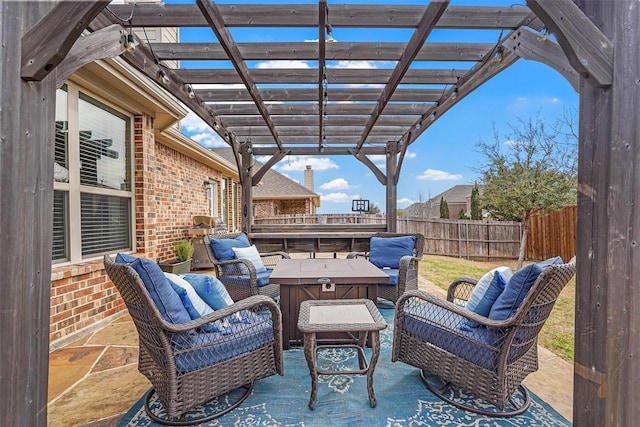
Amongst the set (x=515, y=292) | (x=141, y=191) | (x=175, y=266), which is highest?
(x=141, y=191)

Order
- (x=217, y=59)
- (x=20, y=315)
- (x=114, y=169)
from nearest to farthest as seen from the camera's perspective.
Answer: (x=20, y=315), (x=217, y=59), (x=114, y=169)

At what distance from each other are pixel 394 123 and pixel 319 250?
111 inches

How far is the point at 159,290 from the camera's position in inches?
74.2

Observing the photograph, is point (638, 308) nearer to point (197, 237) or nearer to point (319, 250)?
point (319, 250)

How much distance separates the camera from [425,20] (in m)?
2.61

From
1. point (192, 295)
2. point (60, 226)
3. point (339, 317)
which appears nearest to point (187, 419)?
point (192, 295)

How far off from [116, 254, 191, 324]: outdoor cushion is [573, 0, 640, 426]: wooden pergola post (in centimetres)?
222

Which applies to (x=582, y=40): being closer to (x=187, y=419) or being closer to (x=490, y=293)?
(x=490, y=293)

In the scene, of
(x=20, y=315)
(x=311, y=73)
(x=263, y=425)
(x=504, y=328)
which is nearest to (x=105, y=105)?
(x=311, y=73)

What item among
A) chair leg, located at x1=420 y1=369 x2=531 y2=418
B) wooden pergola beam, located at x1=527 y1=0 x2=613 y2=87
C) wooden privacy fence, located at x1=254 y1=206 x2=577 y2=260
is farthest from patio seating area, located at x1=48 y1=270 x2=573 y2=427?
wooden privacy fence, located at x1=254 y1=206 x2=577 y2=260

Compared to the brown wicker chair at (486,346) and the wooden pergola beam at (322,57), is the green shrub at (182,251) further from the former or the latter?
the brown wicker chair at (486,346)

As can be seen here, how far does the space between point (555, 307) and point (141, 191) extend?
20.6 feet

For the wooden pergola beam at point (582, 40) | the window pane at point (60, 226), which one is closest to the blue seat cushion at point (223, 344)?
the window pane at point (60, 226)

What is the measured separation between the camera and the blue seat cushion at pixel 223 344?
1933 millimetres
